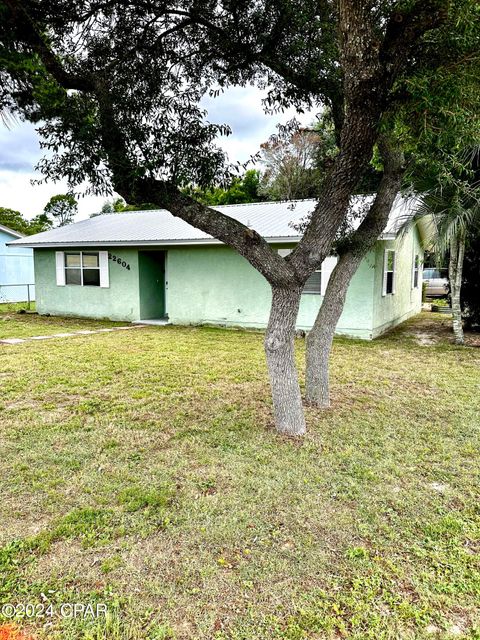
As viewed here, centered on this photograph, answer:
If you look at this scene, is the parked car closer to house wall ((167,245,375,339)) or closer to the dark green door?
house wall ((167,245,375,339))

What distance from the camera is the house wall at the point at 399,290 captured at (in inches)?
396

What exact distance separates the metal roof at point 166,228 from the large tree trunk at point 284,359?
5.80 metres

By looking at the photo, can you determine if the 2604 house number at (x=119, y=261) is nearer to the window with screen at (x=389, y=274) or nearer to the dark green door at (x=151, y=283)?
the dark green door at (x=151, y=283)

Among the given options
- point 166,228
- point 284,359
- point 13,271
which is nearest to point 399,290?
point 166,228

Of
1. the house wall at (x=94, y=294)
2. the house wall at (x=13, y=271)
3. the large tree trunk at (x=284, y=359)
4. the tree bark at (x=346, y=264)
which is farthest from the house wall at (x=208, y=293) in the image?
the house wall at (x=13, y=271)

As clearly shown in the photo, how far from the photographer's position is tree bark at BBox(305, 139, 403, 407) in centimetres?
496

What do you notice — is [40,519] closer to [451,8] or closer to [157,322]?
[451,8]

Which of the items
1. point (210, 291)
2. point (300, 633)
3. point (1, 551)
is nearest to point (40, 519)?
point (1, 551)

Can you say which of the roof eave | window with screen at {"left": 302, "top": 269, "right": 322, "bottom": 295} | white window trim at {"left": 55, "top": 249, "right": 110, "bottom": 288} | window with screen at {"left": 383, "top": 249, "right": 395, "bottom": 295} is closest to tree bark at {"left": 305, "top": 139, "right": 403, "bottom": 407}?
the roof eave

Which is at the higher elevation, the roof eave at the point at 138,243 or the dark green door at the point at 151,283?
the roof eave at the point at 138,243

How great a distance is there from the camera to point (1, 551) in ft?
7.95

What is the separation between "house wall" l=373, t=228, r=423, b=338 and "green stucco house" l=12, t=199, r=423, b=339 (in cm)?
3

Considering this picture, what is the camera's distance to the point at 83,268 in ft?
42.7

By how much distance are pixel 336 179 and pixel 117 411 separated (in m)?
3.46
